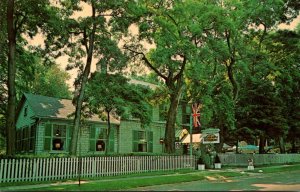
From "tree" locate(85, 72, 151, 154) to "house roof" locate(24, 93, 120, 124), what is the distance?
435 centimetres

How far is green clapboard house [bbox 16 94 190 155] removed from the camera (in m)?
29.2

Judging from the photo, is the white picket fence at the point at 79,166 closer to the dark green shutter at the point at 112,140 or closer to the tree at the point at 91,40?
the tree at the point at 91,40

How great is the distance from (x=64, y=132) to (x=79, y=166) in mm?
14574

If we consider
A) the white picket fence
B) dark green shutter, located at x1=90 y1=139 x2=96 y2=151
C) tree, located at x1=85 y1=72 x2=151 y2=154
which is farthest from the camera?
dark green shutter, located at x1=90 y1=139 x2=96 y2=151

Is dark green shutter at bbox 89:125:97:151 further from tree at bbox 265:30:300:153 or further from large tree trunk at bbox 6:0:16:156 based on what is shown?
tree at bbox 265:30:300:153

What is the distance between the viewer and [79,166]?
55.0 feet

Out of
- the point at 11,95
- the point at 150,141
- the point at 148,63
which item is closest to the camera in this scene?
the point at 11,95

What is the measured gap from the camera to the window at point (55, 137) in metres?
29.3

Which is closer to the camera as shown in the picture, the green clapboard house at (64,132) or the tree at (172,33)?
the tree at (172,33)

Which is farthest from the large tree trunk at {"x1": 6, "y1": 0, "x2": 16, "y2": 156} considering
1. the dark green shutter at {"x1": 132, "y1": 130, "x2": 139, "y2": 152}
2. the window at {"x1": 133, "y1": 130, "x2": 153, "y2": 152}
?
the window at {"x1": 133, "y1": 130, "x2": 153, "y2": 152}

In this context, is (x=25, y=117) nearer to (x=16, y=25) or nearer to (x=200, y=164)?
(x=16, y=25)

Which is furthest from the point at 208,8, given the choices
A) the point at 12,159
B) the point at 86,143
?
the point at 12,159

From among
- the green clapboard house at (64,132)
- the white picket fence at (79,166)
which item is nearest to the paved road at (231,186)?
the white picket fence at (79,166)

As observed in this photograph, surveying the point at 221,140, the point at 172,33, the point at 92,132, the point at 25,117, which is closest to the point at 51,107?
the point at 25,117
